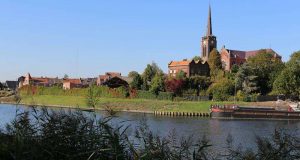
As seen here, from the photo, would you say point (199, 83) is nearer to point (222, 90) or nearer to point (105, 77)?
point (222, 90)

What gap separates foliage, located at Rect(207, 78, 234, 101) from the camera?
8556 cm

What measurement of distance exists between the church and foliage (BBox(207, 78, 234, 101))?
2492 centimetres

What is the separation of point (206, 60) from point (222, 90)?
44.4 meters

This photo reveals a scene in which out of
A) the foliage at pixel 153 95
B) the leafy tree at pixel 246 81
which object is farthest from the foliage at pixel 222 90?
the foliage at pixel 153 95

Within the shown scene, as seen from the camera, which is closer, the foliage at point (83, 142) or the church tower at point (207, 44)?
the foliage at point (83, 142)

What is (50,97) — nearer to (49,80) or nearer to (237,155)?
(49,80)

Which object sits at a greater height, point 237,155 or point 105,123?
point 105,123

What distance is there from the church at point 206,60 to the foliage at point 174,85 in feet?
69.5

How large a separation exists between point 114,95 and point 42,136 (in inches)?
3436

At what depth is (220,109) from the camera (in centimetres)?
6919

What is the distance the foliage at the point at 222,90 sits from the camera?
3369 inches

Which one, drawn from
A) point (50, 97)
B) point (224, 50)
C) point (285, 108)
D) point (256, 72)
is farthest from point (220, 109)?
point (224, 50)

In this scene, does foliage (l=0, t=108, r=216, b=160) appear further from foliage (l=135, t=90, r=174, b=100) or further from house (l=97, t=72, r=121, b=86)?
house (l=97, t=72, r=121, b=86)

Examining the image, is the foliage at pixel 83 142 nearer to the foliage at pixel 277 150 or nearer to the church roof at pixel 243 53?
the foliage at pixel 277 150
